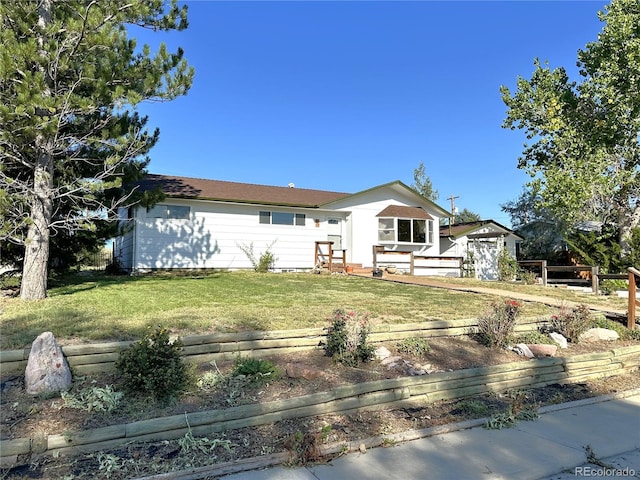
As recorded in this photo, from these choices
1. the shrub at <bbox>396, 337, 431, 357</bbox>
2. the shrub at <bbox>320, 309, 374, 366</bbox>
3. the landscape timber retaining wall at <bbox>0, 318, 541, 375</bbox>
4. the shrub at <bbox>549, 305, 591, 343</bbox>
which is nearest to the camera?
the landscape timber retaining wall at <bbox>0, 318, 541, 375</bbox>

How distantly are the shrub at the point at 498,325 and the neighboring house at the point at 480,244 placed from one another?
557 inches

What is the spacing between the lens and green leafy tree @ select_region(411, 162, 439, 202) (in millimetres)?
41344

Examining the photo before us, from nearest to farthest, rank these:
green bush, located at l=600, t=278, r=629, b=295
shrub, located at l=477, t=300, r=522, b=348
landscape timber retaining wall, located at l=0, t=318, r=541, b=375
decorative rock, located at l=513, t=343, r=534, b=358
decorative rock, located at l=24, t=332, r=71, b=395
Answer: decorative rock, located at l=24, t=332, r=71, b=395
landscape timber retaining wall, located at l=0, t=318, r=541, b=375
decorative rock, located at l=513, t=343, r=534, b=358
shrub, located at l=477, t=300, r=522, b=348
green bush, located at l=600, t=278, r=629, b=295

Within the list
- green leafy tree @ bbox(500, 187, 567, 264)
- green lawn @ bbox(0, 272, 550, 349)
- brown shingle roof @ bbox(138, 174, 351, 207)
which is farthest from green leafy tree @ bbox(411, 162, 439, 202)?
green lawn @ bbox(0, 272, 550, 349)

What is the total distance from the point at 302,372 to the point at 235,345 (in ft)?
3.01

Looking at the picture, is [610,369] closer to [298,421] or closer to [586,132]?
[298,421]

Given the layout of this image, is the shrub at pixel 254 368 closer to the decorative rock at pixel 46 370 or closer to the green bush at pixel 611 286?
the decorative rock at pixel 46 370

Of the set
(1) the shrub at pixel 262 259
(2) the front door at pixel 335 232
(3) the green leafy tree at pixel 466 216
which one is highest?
(3) the green leafy tree at pixel 466 216

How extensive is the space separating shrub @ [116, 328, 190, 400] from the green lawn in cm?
118

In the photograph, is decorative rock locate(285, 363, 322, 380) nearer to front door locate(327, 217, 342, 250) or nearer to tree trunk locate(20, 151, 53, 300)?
tree trunk locate(20, 151, 53, 300)

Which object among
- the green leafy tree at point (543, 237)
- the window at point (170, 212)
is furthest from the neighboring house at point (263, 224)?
the green leafy tree at point (543, 237)

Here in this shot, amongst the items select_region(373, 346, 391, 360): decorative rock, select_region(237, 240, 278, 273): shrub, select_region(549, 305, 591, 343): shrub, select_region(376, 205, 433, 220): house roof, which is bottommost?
select_region(373, 346, 391, 360): decorative rock

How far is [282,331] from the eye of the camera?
5.67 metres

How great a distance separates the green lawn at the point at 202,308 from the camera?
19.0 ft
